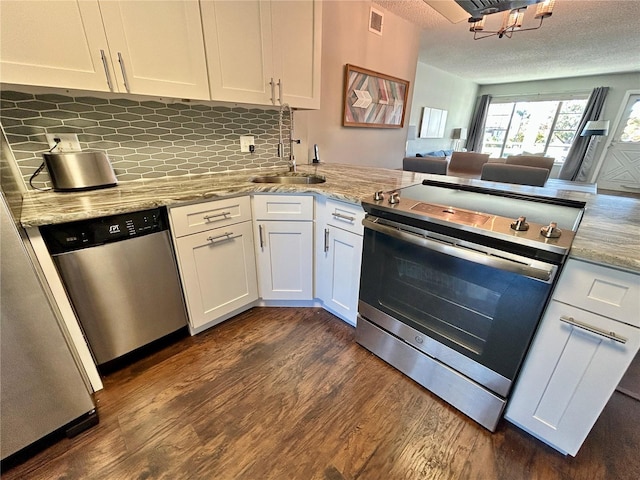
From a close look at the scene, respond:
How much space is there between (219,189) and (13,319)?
0.95 m

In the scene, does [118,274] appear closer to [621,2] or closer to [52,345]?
[52,345]

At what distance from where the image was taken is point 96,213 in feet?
3.63

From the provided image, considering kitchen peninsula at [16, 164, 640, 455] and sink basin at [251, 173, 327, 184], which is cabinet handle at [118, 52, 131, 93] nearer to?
kitchen peninsula at [16, 164, 640, 455]

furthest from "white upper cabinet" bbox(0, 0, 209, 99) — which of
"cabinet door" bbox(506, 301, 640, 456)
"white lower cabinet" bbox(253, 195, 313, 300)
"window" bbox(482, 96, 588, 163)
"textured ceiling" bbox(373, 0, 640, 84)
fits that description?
"window" bbox(482, 96, 588, 163)

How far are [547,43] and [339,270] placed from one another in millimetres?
4688

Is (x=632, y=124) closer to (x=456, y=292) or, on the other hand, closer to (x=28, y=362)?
(x=456, y=292)

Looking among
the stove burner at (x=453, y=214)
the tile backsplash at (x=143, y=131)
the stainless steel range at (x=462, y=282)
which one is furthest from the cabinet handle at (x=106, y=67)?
the stove burner at (x=453, y=214)

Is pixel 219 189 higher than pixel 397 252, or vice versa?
pixel 219 189

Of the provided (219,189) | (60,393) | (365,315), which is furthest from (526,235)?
(60,393)

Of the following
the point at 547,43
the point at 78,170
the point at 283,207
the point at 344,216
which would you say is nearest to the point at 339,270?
the point at 344,216

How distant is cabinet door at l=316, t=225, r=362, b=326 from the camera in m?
1.53

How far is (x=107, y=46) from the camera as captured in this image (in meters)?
1.18

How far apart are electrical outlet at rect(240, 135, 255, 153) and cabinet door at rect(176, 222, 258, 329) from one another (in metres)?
0.75

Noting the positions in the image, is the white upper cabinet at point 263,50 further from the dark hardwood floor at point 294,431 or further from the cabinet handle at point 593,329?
the cabinet handle at point 593,329
